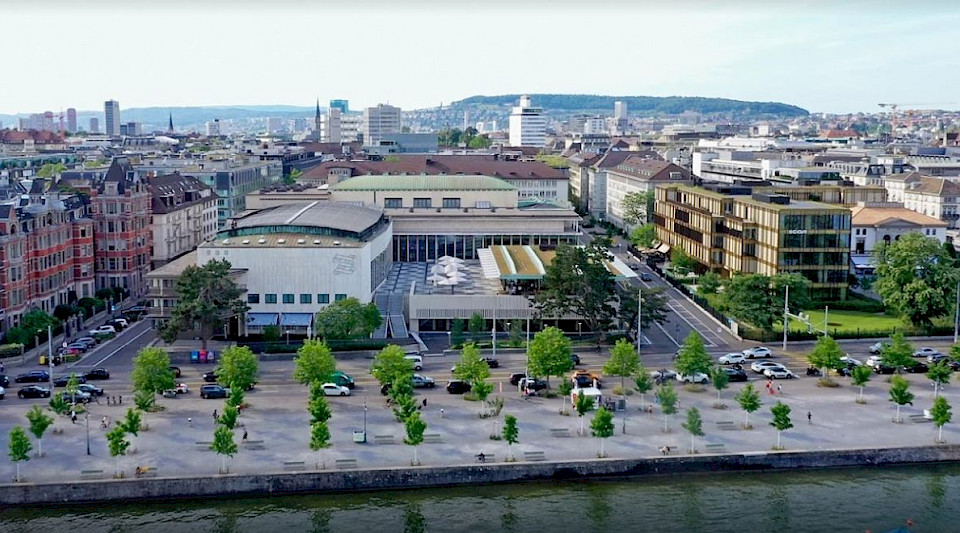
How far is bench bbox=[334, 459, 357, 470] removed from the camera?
35.3 metres

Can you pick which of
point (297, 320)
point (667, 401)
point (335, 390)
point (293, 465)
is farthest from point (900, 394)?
point (297, 320)

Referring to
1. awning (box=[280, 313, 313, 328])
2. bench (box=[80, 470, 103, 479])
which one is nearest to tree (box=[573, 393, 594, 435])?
bench (box=[80, 470, 103, 479])

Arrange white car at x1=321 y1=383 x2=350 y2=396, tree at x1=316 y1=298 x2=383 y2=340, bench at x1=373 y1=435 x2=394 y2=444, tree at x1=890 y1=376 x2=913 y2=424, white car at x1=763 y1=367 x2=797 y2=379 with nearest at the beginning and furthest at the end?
bench at x1=373 y1=435 x2=394 y2=444
tree at x1=890 y1=376 x2=913 y2=424
white car at x1=321 y1=383 x2=350 y2=396
white car at x1=763 y1=367 x2=797 y2=379
tree at x1=316 y1=298 x2=383 y2=340

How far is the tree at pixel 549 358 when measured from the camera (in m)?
44.0

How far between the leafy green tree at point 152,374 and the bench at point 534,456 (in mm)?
15413

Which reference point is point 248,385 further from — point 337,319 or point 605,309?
point 605,309

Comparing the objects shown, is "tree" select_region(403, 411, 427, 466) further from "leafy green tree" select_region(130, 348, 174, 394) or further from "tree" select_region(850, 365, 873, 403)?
"tree" select_region(850, 365, 873, 403)

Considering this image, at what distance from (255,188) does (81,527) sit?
84.4 metres

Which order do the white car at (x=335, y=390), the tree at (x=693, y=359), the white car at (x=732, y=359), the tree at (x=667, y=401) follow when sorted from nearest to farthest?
the tree at (x=667, y=401)
the white car at (x=335, y=390)
the tree at (x=693, y=359)
the white car at (x=732, y=359)

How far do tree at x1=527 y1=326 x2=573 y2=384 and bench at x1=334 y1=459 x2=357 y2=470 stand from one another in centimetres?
1097

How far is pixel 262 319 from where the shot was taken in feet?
182

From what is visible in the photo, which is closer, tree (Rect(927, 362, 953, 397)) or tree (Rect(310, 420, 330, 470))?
tree (Rect(310, 420, 330, 470))

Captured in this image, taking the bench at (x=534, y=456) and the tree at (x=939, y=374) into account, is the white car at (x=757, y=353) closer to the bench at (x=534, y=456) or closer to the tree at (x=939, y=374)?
the tree at (x=939, y=374)

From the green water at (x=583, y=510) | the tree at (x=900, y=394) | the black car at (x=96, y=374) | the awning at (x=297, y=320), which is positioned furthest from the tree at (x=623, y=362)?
the black car at (x=96, y=374)
